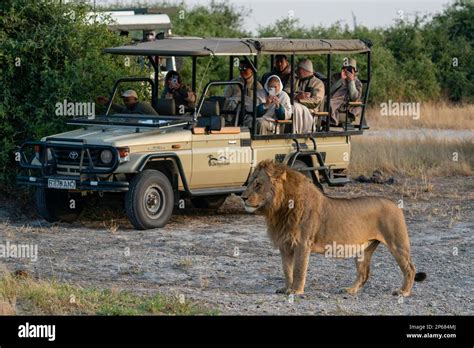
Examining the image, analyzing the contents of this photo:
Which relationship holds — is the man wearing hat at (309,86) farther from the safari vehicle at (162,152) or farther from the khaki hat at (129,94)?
the khaki hat at (129,94)

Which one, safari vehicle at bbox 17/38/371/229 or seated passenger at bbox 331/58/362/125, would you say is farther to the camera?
seated passenger at bbox 331/58/362/125

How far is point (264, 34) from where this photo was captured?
35812 millimetres

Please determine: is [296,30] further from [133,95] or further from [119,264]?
[119,264]

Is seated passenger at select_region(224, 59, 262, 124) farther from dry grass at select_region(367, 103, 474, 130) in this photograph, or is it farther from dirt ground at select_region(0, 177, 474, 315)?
dry grass at select_region(367, 103, 474, 130)

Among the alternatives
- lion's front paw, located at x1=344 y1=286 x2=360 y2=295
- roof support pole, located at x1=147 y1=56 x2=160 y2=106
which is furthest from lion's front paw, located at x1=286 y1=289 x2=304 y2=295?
roof support pole, located at x1=147 y1=56 x2=160 y2=106

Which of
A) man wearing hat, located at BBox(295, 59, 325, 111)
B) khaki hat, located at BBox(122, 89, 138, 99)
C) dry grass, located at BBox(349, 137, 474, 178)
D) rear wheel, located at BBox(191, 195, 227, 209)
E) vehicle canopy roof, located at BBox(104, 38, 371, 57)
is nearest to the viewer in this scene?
vehicle canopy roof, located at BBox(104, 38, 371, 57)

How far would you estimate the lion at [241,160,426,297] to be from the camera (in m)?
10.5

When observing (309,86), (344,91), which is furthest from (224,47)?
(344,91)

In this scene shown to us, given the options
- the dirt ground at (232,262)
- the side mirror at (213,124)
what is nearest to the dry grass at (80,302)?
the dirt ground at (232,262)

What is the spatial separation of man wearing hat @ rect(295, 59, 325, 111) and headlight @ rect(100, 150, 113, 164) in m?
3.18

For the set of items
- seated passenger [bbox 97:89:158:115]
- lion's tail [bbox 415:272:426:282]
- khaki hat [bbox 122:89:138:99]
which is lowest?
lion's tail [bbox 415:272:426:282]

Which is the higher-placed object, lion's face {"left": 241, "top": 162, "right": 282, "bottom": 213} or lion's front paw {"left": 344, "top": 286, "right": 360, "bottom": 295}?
lion's face {"left": 241, "top": 162, "right": 282, "bottom": 213}
